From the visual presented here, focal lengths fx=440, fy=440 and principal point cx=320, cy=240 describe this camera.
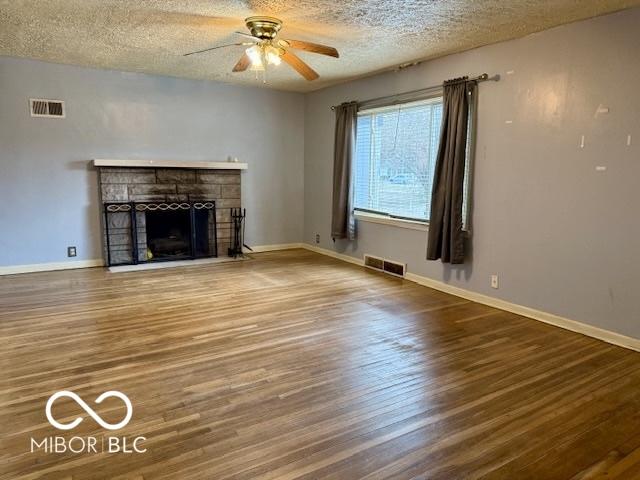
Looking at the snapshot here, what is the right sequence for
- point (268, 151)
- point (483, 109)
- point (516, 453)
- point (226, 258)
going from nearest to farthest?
point (516, 453) < point (483, 109) < point (226, 258) < point (268, 151)

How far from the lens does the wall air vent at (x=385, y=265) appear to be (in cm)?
531

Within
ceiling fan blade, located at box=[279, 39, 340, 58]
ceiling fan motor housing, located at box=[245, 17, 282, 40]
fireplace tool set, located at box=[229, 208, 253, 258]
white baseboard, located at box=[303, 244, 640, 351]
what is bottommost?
white baseboard, located at box=[303, 244, 640, 351]

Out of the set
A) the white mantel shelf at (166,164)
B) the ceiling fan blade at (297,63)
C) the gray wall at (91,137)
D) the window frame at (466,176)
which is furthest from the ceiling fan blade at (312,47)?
the gray wall at (91,137)

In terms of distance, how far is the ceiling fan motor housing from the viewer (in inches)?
135

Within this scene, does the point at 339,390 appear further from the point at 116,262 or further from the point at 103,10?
the point at 116,262

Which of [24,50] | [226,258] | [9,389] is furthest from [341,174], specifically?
[9,389]

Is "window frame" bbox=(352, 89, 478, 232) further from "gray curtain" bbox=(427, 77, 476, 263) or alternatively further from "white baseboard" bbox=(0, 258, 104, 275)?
"white baseboard" bbox=(0, 258, 104, 275)

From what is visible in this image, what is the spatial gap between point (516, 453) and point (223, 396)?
1518 mm

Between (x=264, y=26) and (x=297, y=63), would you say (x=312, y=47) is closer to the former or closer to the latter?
(x=297, y=63)

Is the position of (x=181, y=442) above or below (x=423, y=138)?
below

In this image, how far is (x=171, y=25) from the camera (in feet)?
12.1

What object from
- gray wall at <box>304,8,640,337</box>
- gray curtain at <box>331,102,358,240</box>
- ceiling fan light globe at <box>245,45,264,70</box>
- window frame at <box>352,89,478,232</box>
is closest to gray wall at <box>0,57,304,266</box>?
gray curtain at <box>331,102,358,240</box>

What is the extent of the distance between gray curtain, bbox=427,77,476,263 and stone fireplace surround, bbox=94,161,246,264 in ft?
10.1

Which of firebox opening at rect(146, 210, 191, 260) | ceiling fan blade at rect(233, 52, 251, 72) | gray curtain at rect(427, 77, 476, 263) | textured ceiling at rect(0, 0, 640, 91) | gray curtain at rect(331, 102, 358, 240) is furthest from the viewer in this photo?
firebox opening at rect(146, 210, 191, 260)
